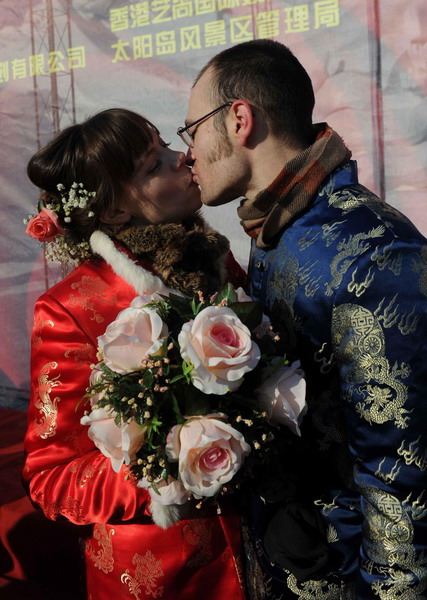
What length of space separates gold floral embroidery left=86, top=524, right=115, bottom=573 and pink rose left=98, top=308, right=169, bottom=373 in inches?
29.4

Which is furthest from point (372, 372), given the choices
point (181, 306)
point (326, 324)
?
point (181, 306)

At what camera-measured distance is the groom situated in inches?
49.1

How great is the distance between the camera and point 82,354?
1.80 meters

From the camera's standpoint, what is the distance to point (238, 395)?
50.4 inches

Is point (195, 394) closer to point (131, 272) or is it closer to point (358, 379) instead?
point (358, 379)

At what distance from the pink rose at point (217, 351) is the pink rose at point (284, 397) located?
0.26 ft

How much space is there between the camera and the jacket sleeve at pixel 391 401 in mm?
1236

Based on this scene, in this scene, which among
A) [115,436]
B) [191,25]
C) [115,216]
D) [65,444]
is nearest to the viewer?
[115,436]

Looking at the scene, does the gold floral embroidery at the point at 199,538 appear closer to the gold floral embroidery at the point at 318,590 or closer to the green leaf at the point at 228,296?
the gold floral embroidery at the point at 318,590

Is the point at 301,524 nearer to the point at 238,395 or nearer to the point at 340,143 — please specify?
the point at 238,395

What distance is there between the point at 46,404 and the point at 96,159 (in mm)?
725

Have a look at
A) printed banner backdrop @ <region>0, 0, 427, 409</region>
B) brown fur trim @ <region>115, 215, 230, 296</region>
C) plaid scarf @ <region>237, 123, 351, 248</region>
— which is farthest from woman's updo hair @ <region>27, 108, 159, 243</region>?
printed banner backdrop @ <region>0, 0, 427, 409</region>

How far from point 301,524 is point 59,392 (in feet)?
2.39

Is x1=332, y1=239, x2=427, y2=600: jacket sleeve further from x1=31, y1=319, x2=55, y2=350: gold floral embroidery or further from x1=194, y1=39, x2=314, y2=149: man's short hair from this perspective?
x1=31, y1=319, x2=55, y2=350: gold floral embroidery
